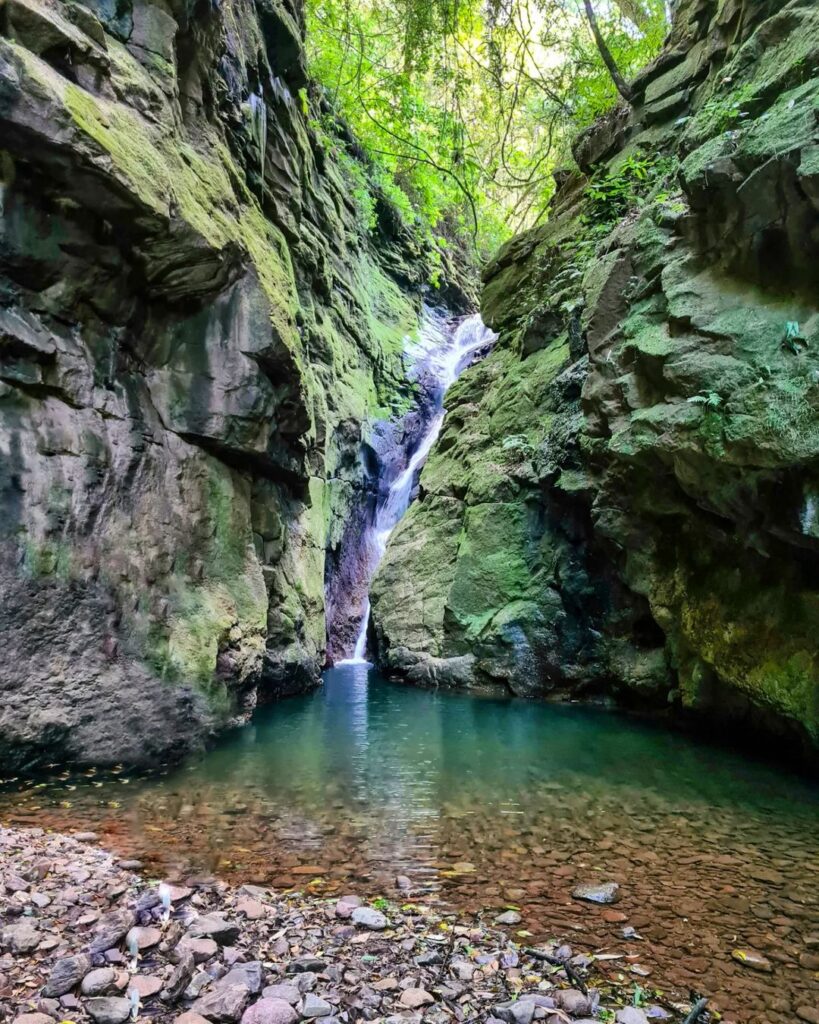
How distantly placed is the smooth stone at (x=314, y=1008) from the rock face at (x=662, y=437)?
18.1 ft

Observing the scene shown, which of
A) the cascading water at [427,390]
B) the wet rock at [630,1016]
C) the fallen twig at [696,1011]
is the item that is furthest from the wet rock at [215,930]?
the cascading water at [427,390]

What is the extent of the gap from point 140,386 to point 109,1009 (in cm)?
667

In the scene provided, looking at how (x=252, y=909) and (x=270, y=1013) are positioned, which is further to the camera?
(x=252, y=909)

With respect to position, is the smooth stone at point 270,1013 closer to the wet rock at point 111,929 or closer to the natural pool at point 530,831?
the wet rock at point 111,929

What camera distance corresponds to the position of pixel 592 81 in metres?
13.9

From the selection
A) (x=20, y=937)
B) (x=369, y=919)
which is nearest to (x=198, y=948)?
(x=20, y=937)

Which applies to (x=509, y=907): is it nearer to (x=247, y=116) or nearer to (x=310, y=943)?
(x=310, y=943)

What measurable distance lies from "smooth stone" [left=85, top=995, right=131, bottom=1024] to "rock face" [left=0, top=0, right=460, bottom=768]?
3.88 meters

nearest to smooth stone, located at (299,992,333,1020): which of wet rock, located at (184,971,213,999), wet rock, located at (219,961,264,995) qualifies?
wet rock, located at (219,961,264,995)

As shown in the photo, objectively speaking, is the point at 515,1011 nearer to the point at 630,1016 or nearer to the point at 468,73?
the point at 630,1016

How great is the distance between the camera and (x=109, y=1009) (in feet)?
7.91

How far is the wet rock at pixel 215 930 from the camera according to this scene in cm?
301

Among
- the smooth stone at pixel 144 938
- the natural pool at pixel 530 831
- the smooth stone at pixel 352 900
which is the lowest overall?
the natural pool at pixel 530 831

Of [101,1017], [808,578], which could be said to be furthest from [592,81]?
[101,1017]
